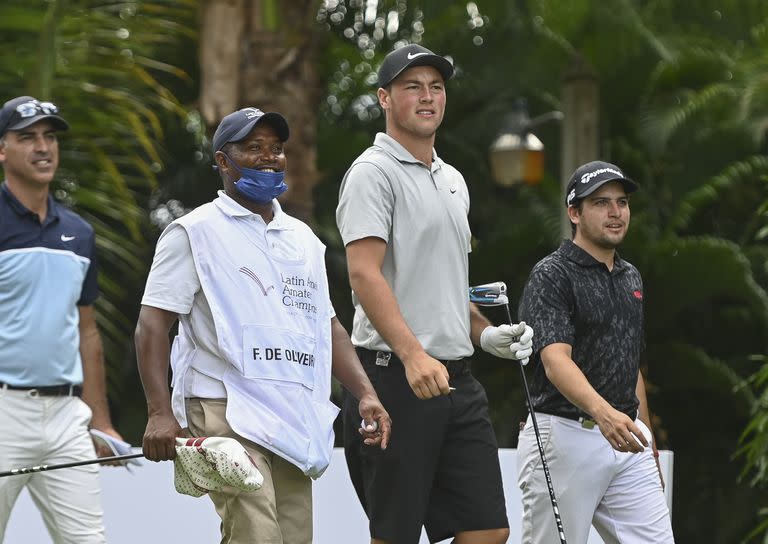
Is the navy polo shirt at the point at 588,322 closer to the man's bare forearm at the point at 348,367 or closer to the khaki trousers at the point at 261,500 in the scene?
the man's bare forearm at the point at 348,367

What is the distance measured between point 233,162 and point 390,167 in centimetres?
63

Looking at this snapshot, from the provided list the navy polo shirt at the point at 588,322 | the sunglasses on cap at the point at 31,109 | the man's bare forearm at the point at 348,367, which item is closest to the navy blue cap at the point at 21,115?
the sunglasses on cap at the point at 31,109

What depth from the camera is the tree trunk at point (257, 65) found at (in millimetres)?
11164

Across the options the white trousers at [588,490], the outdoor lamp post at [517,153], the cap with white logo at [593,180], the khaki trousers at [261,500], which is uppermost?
the cap with white logo at [593,180]

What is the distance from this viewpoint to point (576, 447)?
593cm

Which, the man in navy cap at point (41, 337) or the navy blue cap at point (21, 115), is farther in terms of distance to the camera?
the navy blue cap at point (21, 115)

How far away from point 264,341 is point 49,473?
5.46ft

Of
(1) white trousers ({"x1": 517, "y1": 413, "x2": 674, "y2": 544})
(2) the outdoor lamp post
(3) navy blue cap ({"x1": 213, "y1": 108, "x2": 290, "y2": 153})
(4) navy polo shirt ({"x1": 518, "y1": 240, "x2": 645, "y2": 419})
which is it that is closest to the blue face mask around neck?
(3) navy blue cap ({"x1": 213, "y1": 108, "x2": 290, "y2": 153})

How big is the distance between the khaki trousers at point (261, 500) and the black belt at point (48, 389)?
141 cm

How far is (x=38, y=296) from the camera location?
20.5 feet

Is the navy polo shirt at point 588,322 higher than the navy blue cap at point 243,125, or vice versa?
the navy blue cap at point 243,125

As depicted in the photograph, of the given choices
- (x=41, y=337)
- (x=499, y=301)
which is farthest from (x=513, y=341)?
(x=41, y=337)

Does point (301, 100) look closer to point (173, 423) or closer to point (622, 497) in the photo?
point (622, 497)

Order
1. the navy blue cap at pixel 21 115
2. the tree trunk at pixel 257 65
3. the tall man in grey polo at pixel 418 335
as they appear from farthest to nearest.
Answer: the tree trunk at pixel 257 65, the navy blue cap at pixel 21 115, the tall man in grey polo at pixel 418 335
